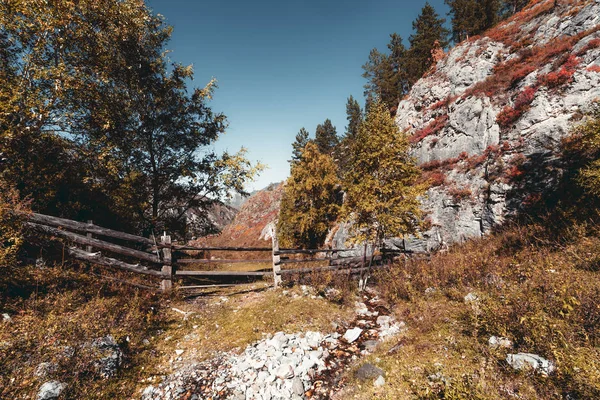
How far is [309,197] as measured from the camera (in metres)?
26.1

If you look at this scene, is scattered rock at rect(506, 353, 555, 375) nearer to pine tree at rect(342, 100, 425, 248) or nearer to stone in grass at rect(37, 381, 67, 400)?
pine tree at rect(342, 100, 425, 248)

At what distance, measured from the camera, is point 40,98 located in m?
7.38

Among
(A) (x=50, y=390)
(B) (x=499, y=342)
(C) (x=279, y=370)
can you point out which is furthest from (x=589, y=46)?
(A) (x=50, y=390)

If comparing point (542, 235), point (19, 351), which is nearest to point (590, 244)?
point (542, 235)

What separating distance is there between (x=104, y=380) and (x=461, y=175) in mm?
22717

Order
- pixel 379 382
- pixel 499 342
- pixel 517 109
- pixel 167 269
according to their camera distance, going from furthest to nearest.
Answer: pixel 517 109
pixel 167 269
pixel 499 342
pixel 379 382

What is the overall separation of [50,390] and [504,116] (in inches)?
1068

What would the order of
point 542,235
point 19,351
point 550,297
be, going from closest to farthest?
1. point 19,351
2. point 550,297
3. point 542,235

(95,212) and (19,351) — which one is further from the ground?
(95,212)

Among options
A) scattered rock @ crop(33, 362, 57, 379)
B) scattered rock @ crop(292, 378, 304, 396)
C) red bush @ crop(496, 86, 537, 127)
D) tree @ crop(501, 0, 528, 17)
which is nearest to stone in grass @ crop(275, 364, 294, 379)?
scattered rock @ crop(292, 378, 304, 396)

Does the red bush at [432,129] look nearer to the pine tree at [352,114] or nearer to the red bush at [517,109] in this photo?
the red bush at [517,109]

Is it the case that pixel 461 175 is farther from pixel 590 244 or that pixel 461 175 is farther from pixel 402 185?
pixel 590 244

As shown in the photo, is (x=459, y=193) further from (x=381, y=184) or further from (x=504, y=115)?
(x=381, y=184)

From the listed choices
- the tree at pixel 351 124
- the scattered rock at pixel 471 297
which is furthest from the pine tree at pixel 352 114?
the scattered rock at pixel 471 297
